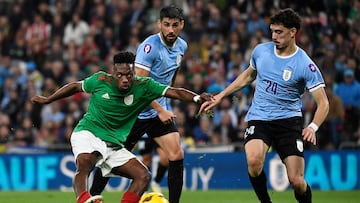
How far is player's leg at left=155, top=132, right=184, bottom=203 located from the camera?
11969 mm

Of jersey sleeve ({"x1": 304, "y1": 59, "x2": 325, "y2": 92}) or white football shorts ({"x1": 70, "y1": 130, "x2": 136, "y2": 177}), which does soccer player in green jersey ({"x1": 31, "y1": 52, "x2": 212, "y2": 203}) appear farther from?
jersey sleeve ({"x1": 304, "y1": 59, "x2": 325, "y2": 92})

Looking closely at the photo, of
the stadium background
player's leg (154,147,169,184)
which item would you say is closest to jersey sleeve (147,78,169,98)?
player's leg (154,147,169,184)

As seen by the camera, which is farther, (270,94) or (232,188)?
(232,188)

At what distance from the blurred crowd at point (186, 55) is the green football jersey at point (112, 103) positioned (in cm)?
890

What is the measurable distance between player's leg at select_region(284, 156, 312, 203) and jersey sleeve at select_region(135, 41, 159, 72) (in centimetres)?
214

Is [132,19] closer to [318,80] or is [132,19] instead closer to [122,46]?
[122,46]

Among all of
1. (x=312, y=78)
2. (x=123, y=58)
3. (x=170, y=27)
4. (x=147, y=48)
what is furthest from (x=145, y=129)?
(x=312, y=78)

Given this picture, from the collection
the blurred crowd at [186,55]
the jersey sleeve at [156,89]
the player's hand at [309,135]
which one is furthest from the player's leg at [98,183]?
the blurred crowd at [186,55]

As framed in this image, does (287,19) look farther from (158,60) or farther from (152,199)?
(152,199)

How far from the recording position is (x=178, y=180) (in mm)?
12008

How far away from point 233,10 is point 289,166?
11392mm

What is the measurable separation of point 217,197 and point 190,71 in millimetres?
5784

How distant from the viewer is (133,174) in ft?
35.6

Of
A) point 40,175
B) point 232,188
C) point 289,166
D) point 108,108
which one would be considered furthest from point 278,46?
point 40,175
